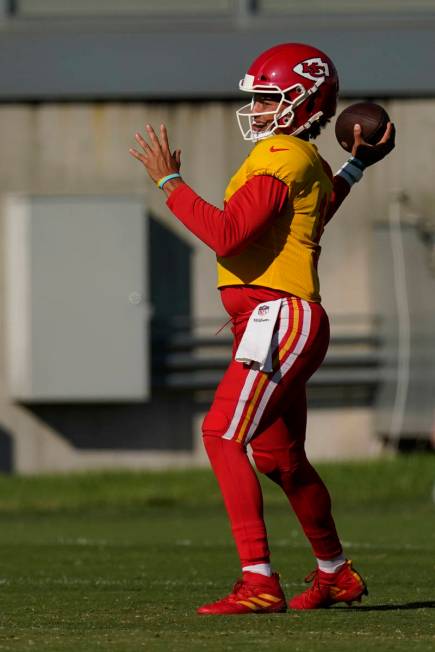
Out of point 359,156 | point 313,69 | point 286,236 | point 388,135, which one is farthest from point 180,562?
point 313,69

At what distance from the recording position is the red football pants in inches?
243

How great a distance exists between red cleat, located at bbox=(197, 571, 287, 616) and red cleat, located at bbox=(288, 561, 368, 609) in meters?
0.33

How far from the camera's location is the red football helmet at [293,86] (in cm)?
645

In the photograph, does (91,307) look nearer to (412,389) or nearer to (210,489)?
(210,489)

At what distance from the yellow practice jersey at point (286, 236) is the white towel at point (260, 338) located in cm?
9

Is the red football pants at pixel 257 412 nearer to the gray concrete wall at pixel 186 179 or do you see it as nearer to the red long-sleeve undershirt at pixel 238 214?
the red long-sleeve undershirt at pixel 238 214

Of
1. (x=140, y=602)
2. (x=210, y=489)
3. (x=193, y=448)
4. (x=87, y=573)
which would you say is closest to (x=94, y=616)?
(x=140, y=602)

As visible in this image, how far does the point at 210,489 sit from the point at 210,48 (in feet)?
12.5

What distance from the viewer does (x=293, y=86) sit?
21.1 ft

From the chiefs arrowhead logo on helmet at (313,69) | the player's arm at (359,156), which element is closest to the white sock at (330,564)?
the player's arm at (359,156)

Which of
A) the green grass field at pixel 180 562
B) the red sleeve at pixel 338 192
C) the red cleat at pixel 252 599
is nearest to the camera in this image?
the green grass field at pixel 180 562

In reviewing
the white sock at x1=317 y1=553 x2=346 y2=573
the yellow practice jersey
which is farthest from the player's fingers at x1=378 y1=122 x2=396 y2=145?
the white sock at x1=317 y1=553 x2=346 y2=573

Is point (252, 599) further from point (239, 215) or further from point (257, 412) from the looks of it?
point (239, 215)

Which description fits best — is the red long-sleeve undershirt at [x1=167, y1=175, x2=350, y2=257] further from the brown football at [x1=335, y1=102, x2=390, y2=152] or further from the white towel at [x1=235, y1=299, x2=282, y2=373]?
the brown football at [x1=335, y1=102, x2=390, y2=152]
